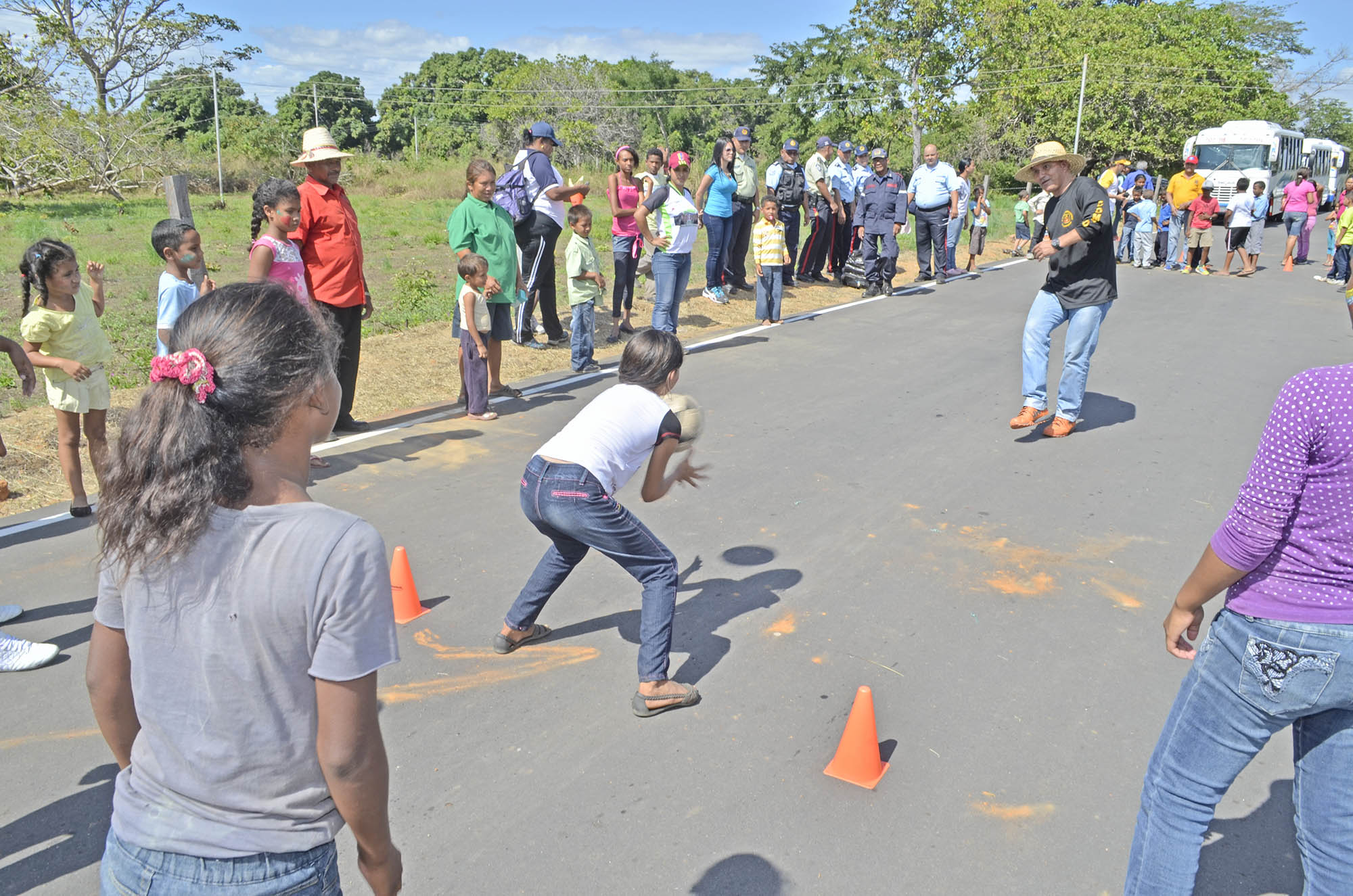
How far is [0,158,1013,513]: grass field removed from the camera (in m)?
7.55

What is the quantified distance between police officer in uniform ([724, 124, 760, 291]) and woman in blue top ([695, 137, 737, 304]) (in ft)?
0.65

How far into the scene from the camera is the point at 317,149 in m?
6.71

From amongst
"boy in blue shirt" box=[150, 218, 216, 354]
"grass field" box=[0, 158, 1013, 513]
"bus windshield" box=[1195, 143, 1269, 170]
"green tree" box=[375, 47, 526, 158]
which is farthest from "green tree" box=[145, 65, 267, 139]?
"boy in blue shirt" box=[150, 218, 216, 354]

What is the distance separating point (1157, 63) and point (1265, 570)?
5136 cm

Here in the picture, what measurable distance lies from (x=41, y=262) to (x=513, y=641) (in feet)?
11.0

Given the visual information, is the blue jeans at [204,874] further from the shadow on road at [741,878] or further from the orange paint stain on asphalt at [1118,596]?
the orange paint stain on asphalt at [1118,596]

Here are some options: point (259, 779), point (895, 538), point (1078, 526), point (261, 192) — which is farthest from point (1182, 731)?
point (261, 192)

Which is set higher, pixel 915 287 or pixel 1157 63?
pixel 1157 63

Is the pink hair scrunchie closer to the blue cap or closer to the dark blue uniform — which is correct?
the blue cap

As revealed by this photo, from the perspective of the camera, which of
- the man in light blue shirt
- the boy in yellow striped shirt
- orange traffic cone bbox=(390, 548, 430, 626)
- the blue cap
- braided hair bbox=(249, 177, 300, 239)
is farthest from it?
the man in light blue shirt

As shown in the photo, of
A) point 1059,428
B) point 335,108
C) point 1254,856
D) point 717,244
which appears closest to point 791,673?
point 1254,856

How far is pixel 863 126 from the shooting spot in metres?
44.8

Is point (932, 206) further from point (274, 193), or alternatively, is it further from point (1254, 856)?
point (1254, 856)

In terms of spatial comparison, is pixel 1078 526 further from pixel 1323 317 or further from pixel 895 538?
pixel 1323 317
